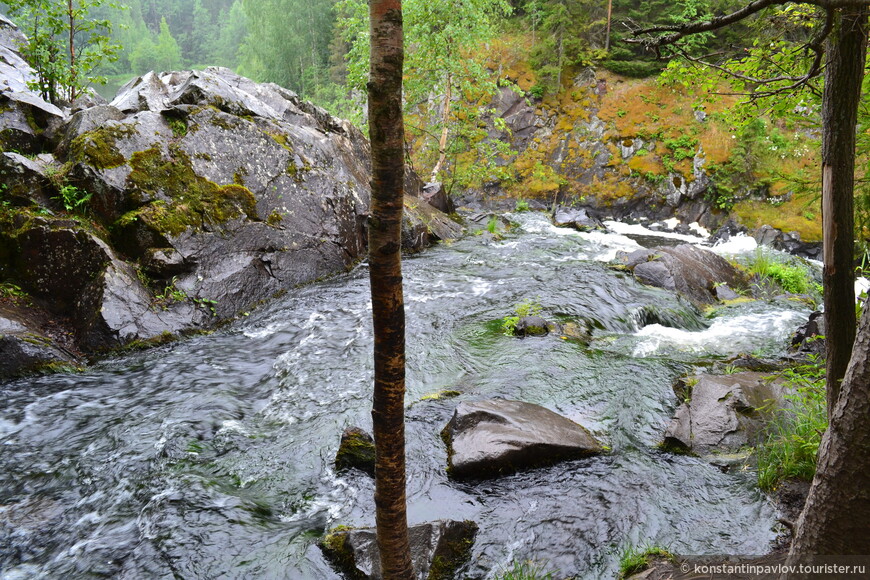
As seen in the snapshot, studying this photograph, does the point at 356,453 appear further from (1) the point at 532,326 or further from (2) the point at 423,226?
(2) the point at 423,226

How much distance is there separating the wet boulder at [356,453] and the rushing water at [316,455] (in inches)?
5.0

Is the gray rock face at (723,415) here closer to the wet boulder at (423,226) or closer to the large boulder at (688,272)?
the large boulder at (688,272)

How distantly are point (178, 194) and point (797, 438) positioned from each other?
10.7 metres

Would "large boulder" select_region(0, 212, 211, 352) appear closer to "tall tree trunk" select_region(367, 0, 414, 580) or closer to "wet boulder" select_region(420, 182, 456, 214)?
"tall tree trunk" select_region(367, 0, 414, 580)

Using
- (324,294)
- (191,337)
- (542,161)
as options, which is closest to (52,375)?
(191,337)

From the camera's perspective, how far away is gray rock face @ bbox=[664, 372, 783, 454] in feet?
18.2

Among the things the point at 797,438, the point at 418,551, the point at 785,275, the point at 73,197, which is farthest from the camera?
the point at 785,275

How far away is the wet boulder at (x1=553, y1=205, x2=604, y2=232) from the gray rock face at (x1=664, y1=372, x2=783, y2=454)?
47.1ft

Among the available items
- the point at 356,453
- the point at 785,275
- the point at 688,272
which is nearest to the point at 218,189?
the point at 356,453

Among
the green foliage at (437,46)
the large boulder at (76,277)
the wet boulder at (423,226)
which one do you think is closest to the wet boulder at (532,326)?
the wet boulder at (423,226)

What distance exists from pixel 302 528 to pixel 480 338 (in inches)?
197

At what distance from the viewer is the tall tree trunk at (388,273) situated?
83.4 inches

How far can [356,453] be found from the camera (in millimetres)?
5312

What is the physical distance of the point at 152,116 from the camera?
1013cm
